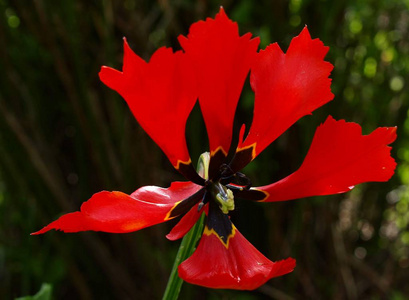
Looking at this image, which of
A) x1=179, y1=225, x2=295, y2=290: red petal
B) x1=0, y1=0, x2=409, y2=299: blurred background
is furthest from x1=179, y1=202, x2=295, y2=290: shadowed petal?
x1=0, y1=0, x2=409, y2=299: blurred background

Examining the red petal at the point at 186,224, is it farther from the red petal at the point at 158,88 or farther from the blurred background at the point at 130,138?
the blurred background at the point at 130,138

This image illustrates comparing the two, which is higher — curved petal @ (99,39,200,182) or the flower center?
curved petal @ (99,39,200,182)

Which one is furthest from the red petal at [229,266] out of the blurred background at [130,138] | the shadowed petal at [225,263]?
the blurred background at [130,138]

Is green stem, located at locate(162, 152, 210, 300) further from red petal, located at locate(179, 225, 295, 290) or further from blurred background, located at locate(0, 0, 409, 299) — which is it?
blurred background, located at locate(0, 0, 409, 299)

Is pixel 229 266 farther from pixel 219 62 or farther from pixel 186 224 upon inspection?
pixel 219 62

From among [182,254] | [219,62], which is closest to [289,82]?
[219,62]
